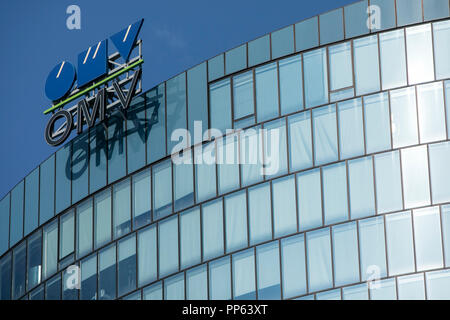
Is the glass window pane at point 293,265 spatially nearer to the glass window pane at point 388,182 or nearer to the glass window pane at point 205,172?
the glass window pane at point 388,182

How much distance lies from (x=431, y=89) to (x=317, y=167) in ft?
20.1

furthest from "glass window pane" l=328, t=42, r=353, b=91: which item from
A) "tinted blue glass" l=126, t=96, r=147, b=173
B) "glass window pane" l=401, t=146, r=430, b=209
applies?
"tinted blue glass" l=126, t=96, r=147, b=173

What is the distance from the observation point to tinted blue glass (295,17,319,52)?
52.8 metres

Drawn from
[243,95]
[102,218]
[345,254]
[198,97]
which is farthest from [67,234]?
[345,254]

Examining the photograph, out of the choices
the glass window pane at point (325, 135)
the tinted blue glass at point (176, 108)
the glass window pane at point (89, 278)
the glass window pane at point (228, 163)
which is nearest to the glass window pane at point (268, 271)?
the glass window pane at point (228, 163)

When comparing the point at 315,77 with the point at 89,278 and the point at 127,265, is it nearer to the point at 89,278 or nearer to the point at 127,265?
the point at 127,265

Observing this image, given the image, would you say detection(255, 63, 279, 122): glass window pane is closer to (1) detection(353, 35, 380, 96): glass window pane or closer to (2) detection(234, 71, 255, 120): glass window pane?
(2) detection(234, 71, 255, 120): glass window pane

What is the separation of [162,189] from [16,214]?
11.0 meters

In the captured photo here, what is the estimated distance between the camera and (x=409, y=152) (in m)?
50.3

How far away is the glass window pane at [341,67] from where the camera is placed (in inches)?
2048

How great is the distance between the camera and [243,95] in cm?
5388

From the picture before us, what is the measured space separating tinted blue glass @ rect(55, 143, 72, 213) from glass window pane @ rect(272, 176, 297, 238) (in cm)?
1270
